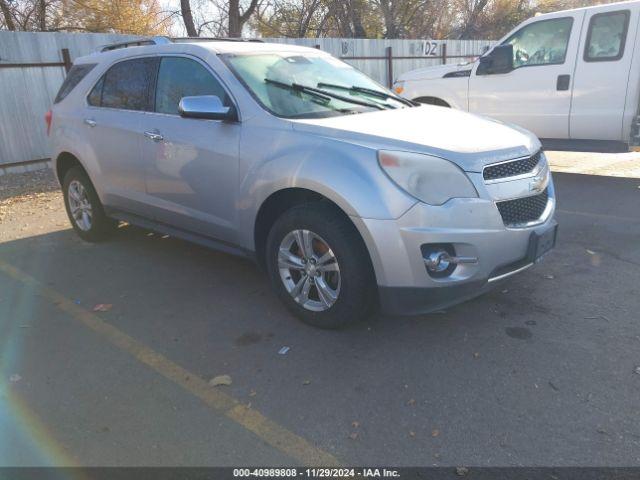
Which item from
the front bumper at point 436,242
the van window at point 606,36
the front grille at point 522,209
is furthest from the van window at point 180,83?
the van window at point 606,36

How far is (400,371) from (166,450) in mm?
→ 1350

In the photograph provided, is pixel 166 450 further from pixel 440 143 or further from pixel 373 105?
pixel 373 105

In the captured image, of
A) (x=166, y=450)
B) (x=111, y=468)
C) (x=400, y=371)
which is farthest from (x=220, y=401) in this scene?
(x=400, y=371)

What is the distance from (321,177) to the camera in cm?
330

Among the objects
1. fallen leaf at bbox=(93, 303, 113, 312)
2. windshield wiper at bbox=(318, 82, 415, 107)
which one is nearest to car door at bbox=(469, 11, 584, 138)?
windshield wiper at bbox=(318, 82, 415, 107)

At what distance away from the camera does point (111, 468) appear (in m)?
2.49

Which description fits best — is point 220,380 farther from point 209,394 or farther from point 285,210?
point 285,210

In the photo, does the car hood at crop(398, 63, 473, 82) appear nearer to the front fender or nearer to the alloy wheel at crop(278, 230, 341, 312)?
the front fender

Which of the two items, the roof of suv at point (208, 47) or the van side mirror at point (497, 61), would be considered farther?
the van side mirror at point (497, 61)

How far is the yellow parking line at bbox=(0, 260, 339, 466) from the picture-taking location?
100 inches

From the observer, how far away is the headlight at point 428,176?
307cm

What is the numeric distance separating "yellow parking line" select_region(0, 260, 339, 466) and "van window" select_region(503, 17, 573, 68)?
658 cm

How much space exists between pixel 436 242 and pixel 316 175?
2.77 ft

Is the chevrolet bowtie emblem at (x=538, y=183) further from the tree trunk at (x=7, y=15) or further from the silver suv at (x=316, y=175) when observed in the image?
the tree trunk at (x=7, y=15)
